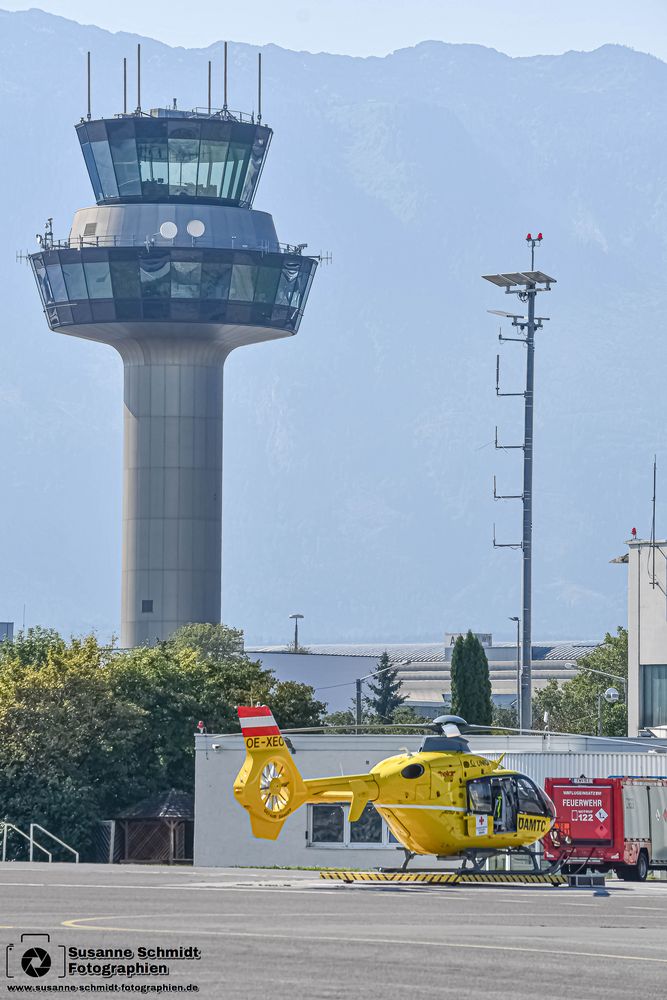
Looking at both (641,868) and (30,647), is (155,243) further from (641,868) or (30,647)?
(641,868)

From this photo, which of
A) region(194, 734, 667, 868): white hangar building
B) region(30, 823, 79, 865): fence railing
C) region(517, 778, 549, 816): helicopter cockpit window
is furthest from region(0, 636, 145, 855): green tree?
region(517, 778, 549, 816): helicopter cockpit window

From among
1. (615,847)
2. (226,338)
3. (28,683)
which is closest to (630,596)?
(28,683)

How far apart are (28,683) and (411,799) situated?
40238mm

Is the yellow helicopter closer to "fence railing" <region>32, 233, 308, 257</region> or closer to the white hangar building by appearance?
the white hangar building

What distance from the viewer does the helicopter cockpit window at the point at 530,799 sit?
38.4m

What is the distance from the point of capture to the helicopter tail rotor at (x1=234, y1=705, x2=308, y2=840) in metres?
37.0

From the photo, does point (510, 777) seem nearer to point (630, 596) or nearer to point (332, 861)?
point (332, 861)

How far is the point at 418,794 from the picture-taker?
37125 mm

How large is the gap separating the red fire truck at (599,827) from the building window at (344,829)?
45.2 ft

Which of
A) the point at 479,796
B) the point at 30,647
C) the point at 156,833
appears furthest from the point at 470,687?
the point at 479,796

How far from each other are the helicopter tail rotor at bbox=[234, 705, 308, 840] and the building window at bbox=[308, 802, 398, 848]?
771 inches

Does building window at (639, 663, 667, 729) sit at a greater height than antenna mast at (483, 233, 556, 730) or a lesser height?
lesser

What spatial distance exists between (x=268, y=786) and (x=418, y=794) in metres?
2.86

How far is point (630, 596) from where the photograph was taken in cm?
7025
